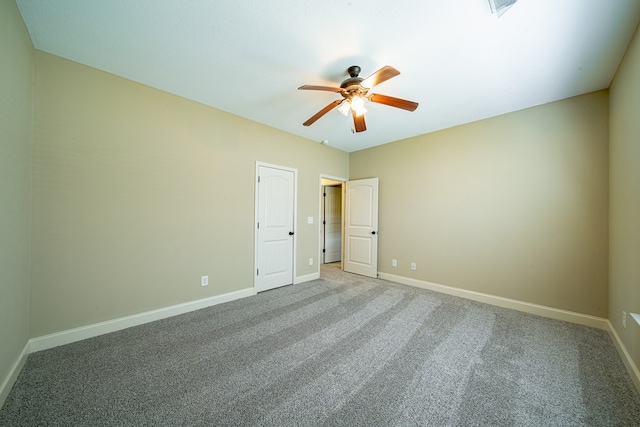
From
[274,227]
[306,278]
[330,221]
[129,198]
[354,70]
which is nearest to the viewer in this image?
[354,70]

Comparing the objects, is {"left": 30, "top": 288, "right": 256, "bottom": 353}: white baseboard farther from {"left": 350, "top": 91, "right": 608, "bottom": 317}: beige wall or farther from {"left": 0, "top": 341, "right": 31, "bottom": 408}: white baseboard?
{"left": 350, "top": 91, "right": 608, "bottom": 317}: beige wall

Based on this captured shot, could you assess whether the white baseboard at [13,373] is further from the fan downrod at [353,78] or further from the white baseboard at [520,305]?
the white baseboard at [520,305]

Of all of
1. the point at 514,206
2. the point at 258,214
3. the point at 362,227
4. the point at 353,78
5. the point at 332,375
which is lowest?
the point at 332,375

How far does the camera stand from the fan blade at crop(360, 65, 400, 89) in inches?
67.9

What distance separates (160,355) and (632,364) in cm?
375

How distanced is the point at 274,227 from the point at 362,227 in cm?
184

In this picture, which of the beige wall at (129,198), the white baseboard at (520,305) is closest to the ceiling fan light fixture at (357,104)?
the beige wall at (129,198)

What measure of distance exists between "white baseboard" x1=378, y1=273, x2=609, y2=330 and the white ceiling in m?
2.52

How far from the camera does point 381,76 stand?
6.06 ft

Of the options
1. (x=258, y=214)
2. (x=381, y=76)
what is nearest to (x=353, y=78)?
(x=381, y=76)

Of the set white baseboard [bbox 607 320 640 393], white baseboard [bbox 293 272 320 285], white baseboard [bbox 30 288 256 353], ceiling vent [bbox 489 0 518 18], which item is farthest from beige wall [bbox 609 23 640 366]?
white baseboard [bbox 30 288 256 353]

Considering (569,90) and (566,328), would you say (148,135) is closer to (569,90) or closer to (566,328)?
(569,90)

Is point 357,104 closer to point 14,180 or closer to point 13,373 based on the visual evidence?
point 14,180

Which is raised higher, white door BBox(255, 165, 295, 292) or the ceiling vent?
the ceiling vent
